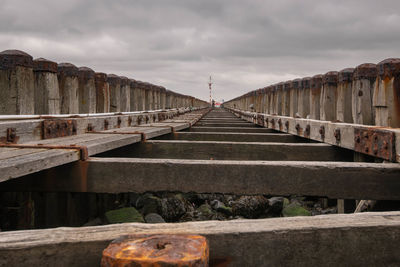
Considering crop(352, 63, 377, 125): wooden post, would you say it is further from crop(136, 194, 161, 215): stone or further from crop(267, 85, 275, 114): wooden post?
crop(267, 85, 275, 114): wooden post

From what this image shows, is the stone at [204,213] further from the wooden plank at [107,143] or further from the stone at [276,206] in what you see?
the wooden plank at [107,143]

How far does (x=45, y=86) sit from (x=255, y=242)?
12.7 ft

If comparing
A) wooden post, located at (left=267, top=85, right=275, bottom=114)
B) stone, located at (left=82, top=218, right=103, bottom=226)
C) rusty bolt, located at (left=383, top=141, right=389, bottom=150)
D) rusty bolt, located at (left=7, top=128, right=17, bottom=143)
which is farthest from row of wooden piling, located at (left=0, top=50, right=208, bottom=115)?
wooden post, located at (left=267, top=85, right=275, bottom=114)

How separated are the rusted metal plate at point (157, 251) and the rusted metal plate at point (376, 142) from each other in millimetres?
2383

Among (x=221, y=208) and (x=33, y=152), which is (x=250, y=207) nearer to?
(x=221, y=208)

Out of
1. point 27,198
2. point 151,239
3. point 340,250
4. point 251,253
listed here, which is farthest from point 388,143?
point 27,198

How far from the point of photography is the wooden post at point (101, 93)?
251 inches

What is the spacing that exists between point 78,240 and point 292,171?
6.31 ft

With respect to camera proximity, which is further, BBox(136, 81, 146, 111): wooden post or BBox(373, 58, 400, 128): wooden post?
BBox(136, 81, 146, 111): wooden post

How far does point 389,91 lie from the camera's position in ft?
11.0

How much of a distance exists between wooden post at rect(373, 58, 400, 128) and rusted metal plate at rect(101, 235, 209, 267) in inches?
113

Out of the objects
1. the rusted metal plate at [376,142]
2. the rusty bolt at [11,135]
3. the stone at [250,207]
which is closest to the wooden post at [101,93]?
the stone at [250,207]

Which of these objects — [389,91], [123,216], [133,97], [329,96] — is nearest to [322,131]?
[329,96]

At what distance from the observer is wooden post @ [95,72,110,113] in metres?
6.39
